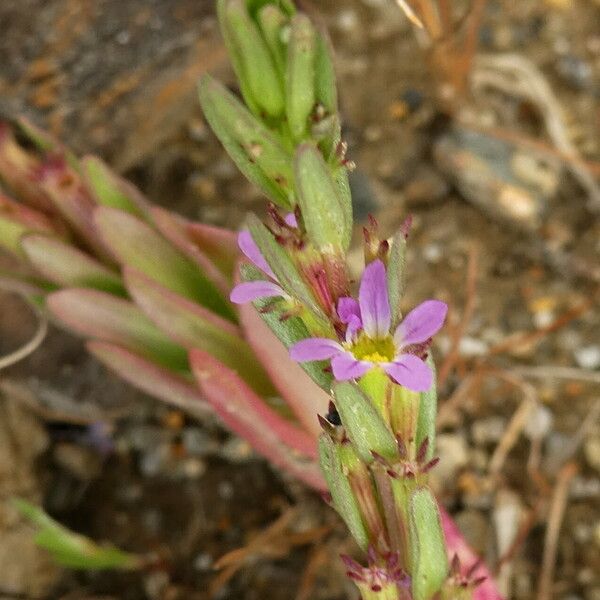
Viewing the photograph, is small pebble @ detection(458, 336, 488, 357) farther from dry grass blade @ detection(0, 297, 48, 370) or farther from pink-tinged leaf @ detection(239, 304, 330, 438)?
dry grass blade @ detection(0, 297, 48, 370)

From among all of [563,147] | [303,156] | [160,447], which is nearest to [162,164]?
[160,447]

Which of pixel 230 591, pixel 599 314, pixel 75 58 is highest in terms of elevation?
pixel 75 58

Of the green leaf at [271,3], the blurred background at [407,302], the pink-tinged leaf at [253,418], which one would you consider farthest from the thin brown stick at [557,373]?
the green leaf at [271,3]

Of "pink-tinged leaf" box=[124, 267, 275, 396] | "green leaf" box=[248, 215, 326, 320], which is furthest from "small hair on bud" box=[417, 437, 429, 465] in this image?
"pink-tinged leaf" box=[124, 267, 275, 396]

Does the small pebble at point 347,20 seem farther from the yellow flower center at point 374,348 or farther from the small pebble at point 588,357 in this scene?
the yellow flower center at point 374,348

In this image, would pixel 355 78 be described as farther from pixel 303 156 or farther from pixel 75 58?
pixel 303 156
